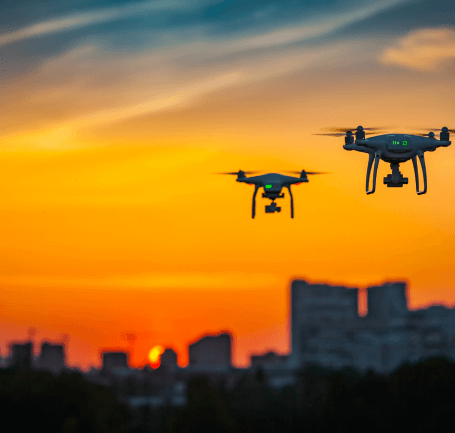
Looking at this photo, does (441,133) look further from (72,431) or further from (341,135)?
(72,431)

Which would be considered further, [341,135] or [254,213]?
[254,213]

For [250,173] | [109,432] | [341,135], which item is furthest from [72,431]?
[341,135]

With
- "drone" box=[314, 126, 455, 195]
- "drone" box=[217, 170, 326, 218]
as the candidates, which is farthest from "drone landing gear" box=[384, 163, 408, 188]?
"drone" box=[217, 170, 326, 218]

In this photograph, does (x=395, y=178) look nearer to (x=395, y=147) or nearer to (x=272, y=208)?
(x=395, y=147)

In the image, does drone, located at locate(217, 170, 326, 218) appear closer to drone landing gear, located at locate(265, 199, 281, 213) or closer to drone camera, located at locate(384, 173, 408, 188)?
drone landing gear, located at locate(265, 199, 281, 213)

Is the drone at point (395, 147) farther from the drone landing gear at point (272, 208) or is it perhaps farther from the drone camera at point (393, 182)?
the drone landing gear at point (272, 208)

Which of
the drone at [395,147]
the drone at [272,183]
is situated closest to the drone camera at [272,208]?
the drone at [272,183]

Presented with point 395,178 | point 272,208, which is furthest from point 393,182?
point 272,208

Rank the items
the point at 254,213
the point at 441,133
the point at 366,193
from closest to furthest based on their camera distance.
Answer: the point at 366,193
the point at 441,133
the point at 254,213
